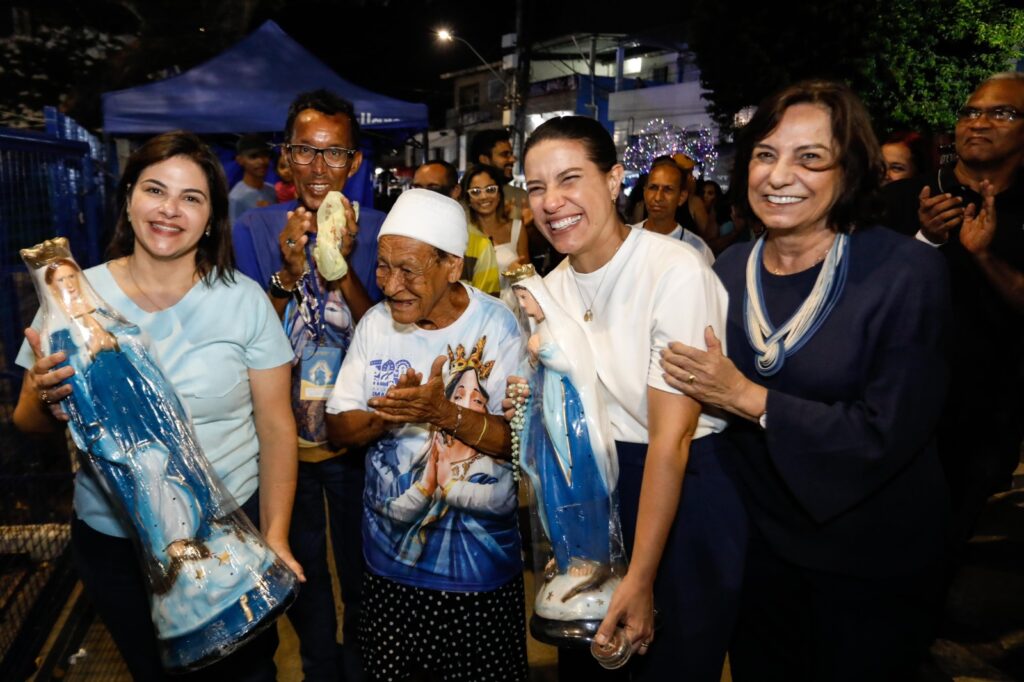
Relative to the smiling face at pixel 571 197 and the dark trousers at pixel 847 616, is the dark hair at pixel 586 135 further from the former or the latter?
the dark trousers at pixel 847 616

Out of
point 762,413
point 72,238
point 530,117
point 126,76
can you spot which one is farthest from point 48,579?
point 530,117

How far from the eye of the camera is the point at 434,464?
2.13m

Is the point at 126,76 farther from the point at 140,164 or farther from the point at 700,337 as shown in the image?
the point at 700,337

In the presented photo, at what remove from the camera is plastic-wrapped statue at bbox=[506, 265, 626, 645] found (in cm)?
177

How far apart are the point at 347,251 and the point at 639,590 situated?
4.81 feet

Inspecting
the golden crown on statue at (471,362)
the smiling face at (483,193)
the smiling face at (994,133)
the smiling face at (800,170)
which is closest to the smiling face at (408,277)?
the golden crown on statue at (471,362)

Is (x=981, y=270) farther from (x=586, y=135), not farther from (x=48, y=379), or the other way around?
(x=48, y=379)

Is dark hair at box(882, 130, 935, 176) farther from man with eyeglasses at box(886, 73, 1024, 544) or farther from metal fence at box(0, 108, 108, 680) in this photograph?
metal fence at box(0, 108, 108, 680)

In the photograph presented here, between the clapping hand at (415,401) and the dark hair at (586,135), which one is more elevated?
the dark hair at (586,135)

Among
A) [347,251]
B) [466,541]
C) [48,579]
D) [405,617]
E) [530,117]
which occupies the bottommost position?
[48,579]

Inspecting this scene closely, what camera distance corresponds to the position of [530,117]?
41.5m

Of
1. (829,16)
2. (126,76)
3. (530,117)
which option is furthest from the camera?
(530,117)

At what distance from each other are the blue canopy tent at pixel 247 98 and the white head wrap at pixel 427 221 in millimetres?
5214

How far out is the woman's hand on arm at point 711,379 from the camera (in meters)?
1.70
